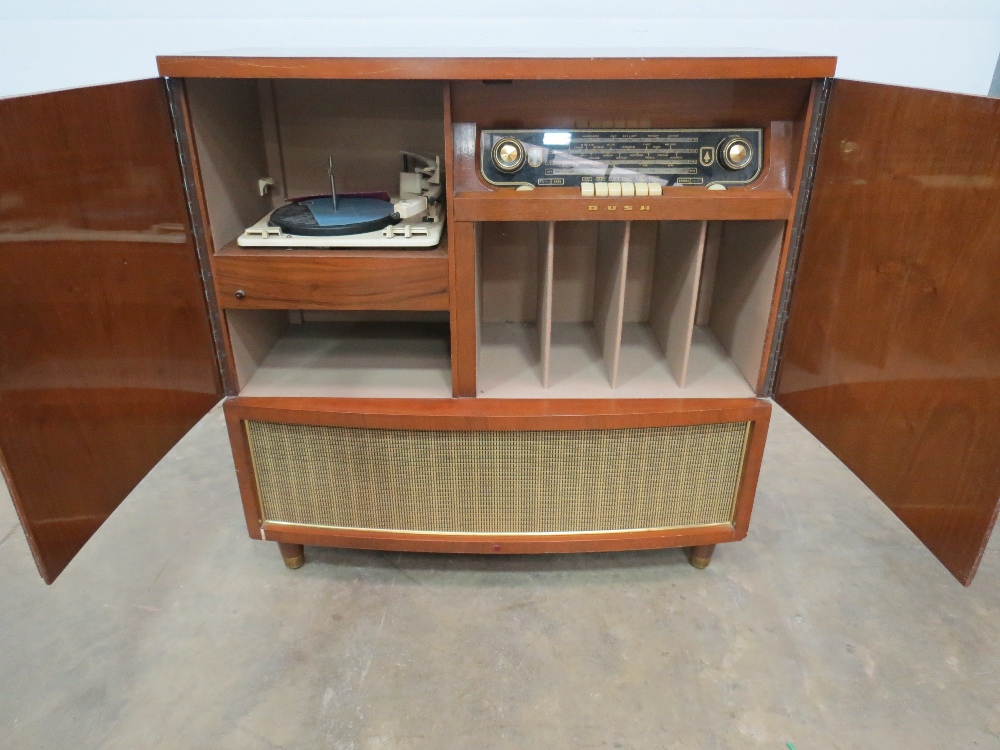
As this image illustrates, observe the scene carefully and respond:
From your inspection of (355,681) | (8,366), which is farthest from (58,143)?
(355,681)

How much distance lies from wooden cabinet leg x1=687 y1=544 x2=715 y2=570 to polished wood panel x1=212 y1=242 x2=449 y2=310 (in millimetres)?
819

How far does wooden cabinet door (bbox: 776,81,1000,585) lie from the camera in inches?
32.1

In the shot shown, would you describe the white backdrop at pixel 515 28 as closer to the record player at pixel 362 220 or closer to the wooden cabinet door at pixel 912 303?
the record player at pixel 362 220

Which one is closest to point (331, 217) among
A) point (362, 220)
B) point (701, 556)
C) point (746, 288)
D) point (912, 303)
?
point (362, 220)

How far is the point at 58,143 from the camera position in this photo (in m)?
0.85

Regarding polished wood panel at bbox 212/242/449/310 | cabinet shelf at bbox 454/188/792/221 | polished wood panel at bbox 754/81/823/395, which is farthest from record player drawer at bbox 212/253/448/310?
polished wood panel at bbox 754/81/823/395

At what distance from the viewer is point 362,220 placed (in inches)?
48.2

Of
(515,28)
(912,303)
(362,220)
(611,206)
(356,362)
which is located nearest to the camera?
(912,303)

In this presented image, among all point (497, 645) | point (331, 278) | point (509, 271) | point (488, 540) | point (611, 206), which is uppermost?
point (611, 206)

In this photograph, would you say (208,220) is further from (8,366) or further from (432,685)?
(432,685)

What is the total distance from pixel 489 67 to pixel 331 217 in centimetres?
42

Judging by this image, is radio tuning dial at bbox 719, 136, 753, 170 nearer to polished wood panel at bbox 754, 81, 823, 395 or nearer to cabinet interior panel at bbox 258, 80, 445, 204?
polished wood panel at bbox 754, 81, 823, 395

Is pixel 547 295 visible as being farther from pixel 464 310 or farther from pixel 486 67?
pixel 486 67

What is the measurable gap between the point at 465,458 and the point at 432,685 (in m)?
0.43
